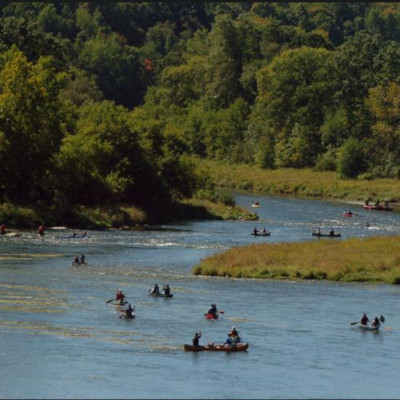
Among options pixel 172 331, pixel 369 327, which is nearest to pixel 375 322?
pixel 369 327

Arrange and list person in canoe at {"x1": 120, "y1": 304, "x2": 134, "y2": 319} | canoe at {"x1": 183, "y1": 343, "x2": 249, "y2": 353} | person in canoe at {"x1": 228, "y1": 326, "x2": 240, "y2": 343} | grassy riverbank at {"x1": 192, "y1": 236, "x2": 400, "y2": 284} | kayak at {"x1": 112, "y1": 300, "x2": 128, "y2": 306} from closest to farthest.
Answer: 1. canoe at {"x1": 183, "y1": 343, "x2": 249, "y2": 353}
2. person in canoe at {"x1": 228, "y1": 326, "x2": 240, "y2": 343}
3. person in canoe at {"x1": 120, "y1": 304, "x2": 134, "y2": 319}
4. kayak at {"x1": 112, "y1": 300, "x2": 128, "y2": 306}
5. grassy riverbank at {"x1": 192, "y1": 236, "x2": 400, "y2": 284}

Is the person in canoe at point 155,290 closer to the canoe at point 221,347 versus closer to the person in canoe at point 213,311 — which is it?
the person in canoe at point 213,311

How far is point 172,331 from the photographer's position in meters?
79.8

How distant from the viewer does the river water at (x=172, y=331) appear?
6794 centimetres

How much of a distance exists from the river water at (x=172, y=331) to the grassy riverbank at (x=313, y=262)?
6.79ft

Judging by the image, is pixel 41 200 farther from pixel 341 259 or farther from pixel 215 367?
pixel 215 367

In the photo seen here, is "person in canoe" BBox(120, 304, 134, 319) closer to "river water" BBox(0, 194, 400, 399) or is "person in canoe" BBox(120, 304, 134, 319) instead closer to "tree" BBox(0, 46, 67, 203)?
"river water" BBox(0, 194, 400, 399)

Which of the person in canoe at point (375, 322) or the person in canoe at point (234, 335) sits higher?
the person in canoe at point (375, 322)

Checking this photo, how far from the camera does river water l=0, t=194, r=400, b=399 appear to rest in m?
67.9

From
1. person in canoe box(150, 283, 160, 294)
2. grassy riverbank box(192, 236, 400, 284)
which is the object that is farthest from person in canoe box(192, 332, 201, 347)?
grassy riverbank box(192, 236, 400, 284)

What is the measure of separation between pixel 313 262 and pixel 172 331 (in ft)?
84.6

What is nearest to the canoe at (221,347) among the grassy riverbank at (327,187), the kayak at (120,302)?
the kayak at (120,302)

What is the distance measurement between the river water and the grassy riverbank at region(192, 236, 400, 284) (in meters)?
2.07

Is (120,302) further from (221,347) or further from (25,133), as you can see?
(25,133)
